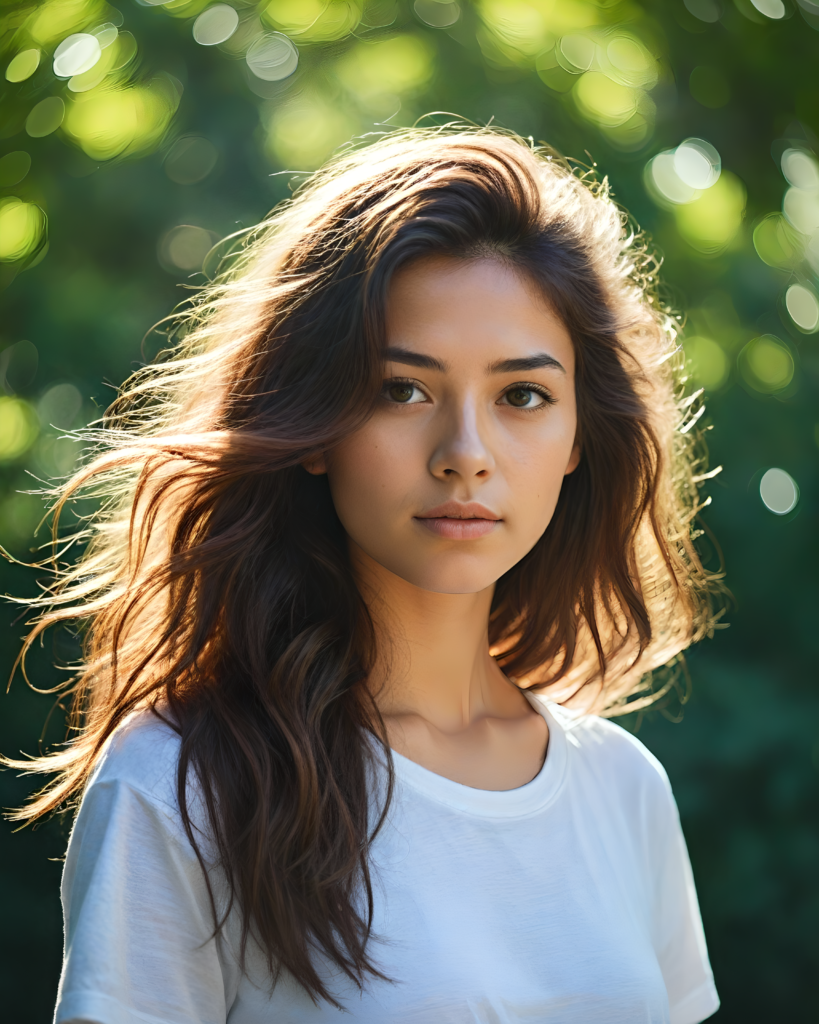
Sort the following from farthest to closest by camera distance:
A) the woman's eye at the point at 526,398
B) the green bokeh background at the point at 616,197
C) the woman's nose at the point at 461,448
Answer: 1. the green bokeh background at the point at 616,197
2. the woman's eye at the point at 526,398
3. the woman's nose at the point at 461,448

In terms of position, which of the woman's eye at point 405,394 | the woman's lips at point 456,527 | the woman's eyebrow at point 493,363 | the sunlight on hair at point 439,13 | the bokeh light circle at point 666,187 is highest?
the sunlight on hair at point 439,13

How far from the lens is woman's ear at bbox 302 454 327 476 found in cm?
169

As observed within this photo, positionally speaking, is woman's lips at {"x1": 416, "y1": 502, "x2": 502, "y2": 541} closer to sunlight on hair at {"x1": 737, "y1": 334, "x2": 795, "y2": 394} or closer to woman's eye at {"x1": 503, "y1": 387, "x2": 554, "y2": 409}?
woman's eye at {"x1": 503, "y1": 387, "x2": 554, "y2": 409}

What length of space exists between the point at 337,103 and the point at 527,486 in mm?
1363

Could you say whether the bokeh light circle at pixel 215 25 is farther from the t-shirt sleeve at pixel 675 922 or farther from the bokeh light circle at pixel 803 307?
the t-shirt sleeve at pixel 675 922

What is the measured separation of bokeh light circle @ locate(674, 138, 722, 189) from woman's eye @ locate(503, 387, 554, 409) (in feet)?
4.14

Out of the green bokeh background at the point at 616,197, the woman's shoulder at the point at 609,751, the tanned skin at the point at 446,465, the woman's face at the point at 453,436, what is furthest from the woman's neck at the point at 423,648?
the green bokeh background at the point at 616,197

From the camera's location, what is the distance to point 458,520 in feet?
5.29

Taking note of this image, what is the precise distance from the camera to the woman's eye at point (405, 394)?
1.60 meters

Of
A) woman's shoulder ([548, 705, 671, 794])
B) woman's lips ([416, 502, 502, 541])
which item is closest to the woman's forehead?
woman's lips ([416, 502, 502, 541])

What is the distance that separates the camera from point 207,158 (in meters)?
2.43

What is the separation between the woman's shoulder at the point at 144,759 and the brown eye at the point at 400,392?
61cm

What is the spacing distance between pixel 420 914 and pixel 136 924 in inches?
16.3

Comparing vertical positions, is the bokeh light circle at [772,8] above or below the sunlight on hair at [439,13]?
above
